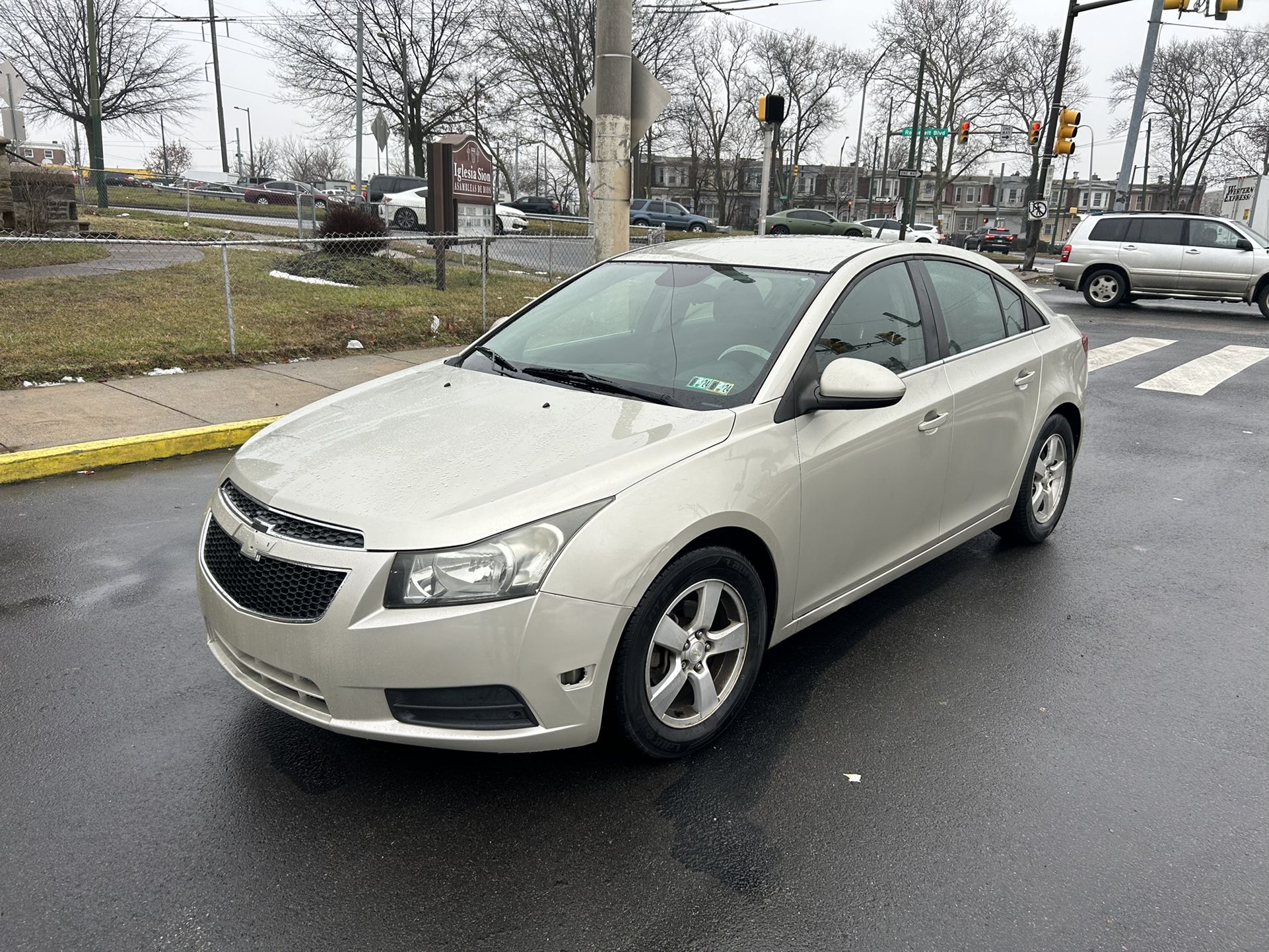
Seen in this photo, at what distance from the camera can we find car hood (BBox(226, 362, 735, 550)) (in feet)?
8.95

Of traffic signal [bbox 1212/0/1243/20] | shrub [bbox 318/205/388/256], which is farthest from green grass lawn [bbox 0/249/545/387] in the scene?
traffic signal [bbox 1212/0/1243/20]

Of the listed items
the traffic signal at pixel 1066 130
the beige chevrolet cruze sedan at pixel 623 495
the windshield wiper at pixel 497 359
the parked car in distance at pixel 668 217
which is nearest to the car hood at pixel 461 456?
the beige chevrolet cruze sedan at pixel 623 495

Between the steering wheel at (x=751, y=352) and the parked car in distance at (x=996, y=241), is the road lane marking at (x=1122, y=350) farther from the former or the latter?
the parked car in distance at (x=996, y=241)

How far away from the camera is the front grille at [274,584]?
8.86 ft

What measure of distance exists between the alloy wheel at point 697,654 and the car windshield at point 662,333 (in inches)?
27.0

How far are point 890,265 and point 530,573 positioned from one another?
2.31 m

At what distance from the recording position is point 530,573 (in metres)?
2.66

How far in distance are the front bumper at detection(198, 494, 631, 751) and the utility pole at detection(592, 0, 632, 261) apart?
708 cm

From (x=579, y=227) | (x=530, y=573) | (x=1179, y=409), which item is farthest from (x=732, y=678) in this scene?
(x=579, y=227)

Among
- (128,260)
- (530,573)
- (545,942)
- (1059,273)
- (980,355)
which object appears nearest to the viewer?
(545,942)

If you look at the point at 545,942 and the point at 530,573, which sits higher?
the point at 530,573

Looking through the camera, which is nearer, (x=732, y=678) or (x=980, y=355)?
(x=732, y=678)

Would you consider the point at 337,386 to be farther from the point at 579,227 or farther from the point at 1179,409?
the point at 579,227

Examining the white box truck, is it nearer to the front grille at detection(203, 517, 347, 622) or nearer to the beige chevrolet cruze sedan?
the beige chevrolet cruze sedan
